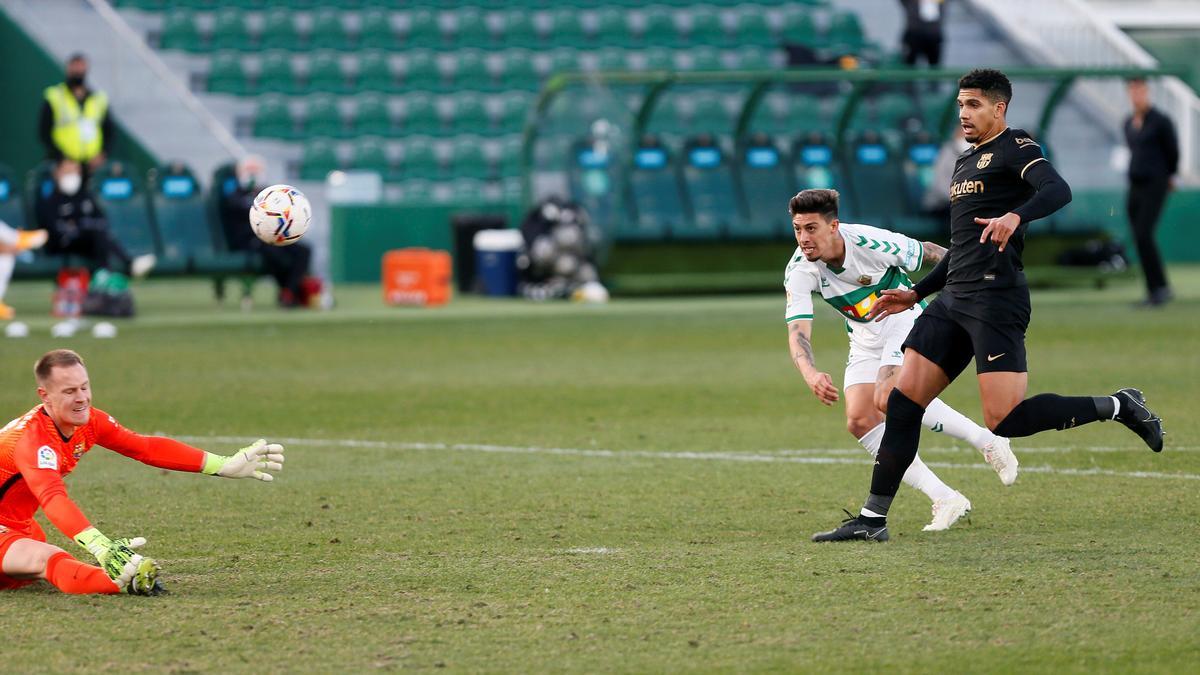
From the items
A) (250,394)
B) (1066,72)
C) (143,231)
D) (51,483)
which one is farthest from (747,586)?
(1066,72)

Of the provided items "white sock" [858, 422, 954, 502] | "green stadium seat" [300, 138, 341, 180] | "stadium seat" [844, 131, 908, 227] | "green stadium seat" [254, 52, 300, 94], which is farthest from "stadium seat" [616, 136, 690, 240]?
"white sock" [858, 422, 954, 502]

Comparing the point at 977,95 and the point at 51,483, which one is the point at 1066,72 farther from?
the point at 51,483

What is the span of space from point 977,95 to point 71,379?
3582 millimetres

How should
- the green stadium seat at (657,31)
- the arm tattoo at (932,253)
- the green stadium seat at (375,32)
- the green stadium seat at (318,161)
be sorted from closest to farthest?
the arm tattoo at (932,253) → the green stadium seat at (318,161) → the green stadium seat at (375,32) → the green stadium seat at (657,31)

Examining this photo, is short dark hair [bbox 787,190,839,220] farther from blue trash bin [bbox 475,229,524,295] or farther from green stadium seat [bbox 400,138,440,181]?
green stadium seat [bbox 400,138,440,181]

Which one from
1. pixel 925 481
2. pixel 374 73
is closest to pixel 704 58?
pixel 374 73

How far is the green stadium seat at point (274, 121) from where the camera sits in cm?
2512

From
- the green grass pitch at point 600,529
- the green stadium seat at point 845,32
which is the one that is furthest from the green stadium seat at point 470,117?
the green grass pitch at point 600,529

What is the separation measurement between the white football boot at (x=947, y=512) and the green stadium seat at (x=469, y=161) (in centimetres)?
1873

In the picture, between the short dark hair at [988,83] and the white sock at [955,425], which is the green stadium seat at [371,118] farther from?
the short dark hair at [988,83]

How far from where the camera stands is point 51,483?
19.3ft

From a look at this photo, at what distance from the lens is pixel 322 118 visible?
999 inches

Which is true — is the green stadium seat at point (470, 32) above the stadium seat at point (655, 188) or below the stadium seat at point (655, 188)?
above

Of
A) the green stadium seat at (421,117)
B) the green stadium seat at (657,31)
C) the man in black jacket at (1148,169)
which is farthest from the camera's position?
the green stadium seat at (657,31)
